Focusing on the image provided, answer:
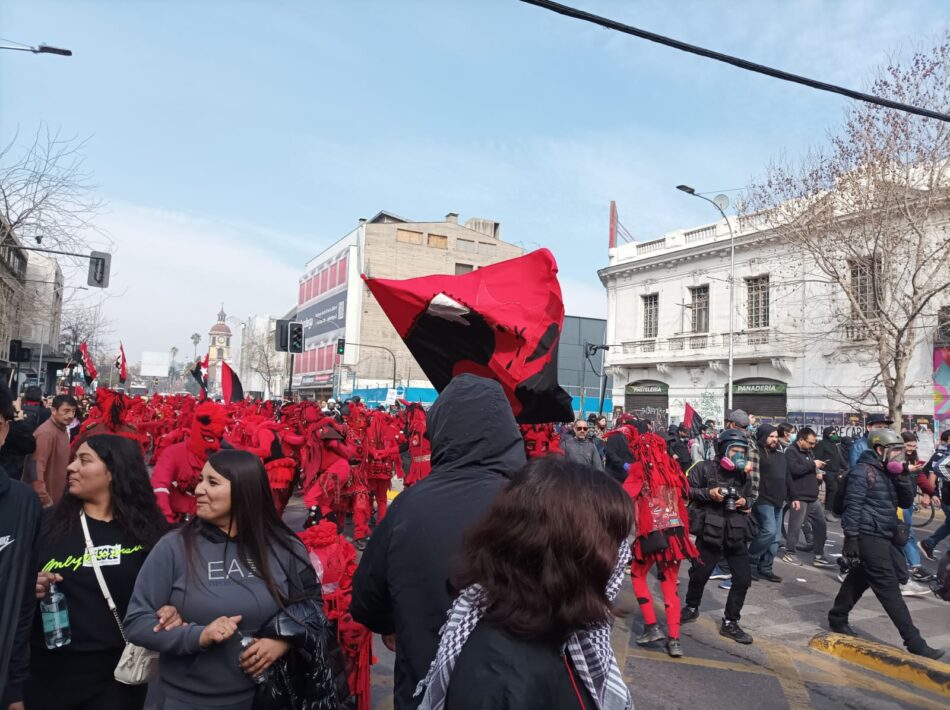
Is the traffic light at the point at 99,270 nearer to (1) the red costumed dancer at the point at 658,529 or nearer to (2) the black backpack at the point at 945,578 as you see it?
(1) the red costumed dancer at the point at 658,529

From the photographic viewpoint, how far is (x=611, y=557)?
1612mm

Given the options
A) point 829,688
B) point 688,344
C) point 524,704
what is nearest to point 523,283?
point 524,704

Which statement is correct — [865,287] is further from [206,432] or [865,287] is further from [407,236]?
[407,236]

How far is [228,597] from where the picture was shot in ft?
8.48

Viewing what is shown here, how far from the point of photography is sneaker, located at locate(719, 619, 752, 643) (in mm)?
6014

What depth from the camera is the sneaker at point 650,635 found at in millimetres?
5887

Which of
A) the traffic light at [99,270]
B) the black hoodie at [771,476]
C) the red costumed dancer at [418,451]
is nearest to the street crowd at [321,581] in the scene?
the black hoodie at [771,476]

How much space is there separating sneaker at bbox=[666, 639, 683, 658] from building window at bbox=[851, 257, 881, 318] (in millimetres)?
16763

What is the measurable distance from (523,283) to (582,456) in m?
Answer: 5.45

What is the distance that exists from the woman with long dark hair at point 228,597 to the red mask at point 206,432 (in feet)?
9.53

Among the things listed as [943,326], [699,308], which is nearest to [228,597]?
[943,326]

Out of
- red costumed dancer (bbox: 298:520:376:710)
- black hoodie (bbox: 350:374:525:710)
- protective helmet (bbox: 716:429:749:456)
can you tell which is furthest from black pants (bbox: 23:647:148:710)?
protective helmet (bbox: 716:429:749:456)

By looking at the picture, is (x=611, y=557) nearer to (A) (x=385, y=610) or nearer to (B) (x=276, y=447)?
(A) (x=385, y=610)

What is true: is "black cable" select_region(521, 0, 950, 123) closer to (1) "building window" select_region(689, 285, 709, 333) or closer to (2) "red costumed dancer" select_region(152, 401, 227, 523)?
(2) "red costumed dancer" select_region(152, 401, 227, 523)
